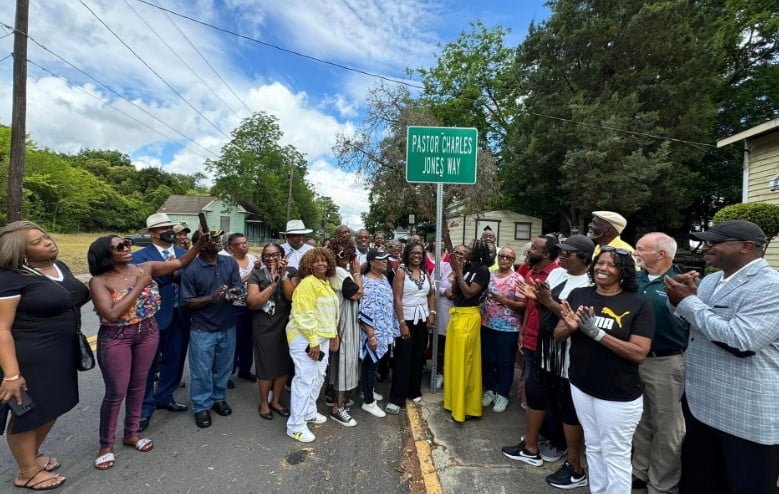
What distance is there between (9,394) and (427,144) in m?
3.88

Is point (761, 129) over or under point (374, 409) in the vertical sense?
over

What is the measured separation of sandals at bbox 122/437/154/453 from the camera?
3.21m

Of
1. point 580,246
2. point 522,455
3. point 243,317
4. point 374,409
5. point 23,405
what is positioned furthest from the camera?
point 243,317

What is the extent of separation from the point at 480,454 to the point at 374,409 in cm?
123

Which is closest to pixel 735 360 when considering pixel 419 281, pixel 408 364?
pixel 419 281

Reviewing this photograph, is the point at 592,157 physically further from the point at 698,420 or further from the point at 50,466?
the point at 50,466

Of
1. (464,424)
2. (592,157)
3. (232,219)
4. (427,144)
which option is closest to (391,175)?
(592,157)

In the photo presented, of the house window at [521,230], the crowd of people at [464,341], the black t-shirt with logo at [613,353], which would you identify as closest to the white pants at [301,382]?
the crowd of people at [464,341]

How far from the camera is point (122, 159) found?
66562 millimetres

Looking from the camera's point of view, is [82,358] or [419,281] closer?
[82,358]

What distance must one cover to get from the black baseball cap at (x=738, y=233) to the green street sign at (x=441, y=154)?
7.55ft

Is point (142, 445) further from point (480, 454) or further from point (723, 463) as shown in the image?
point (723, 463)

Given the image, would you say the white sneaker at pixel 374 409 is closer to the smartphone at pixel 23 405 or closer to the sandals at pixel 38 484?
the sandals at pixel 38 484

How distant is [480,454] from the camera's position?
321cm
